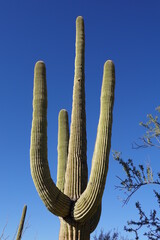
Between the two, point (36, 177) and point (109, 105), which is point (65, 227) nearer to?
point (36, 177)

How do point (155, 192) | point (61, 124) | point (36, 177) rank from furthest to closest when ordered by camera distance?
point (155, 192)
point (61, 124)
point (36, 177)

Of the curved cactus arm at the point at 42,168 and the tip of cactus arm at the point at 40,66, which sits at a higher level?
the tip of cactus arm at the point at 40,66

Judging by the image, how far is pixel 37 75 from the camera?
6.39 m

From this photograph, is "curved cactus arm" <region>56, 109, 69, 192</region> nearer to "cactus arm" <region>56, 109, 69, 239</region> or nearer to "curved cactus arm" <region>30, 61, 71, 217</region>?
"cactus arm" <region>56, 109, 69, 239</region>

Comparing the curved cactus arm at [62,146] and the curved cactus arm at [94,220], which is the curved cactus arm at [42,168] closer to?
the curved cactus arm at [94,220]

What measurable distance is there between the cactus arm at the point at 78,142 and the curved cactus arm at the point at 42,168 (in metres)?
0.30

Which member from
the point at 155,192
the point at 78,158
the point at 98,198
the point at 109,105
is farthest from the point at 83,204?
the point at 155,192

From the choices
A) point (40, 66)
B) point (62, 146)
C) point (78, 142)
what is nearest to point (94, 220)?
point (78, 142)

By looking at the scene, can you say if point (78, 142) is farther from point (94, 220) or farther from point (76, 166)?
point (94, 220)

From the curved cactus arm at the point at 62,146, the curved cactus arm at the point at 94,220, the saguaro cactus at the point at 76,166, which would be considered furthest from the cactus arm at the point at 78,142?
the curved cactus arm at the point at 62,146

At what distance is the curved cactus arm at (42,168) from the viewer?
5684 millimetres

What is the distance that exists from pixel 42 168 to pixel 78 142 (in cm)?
96

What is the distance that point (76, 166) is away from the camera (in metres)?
6.20

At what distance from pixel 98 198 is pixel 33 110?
1.78 meters
